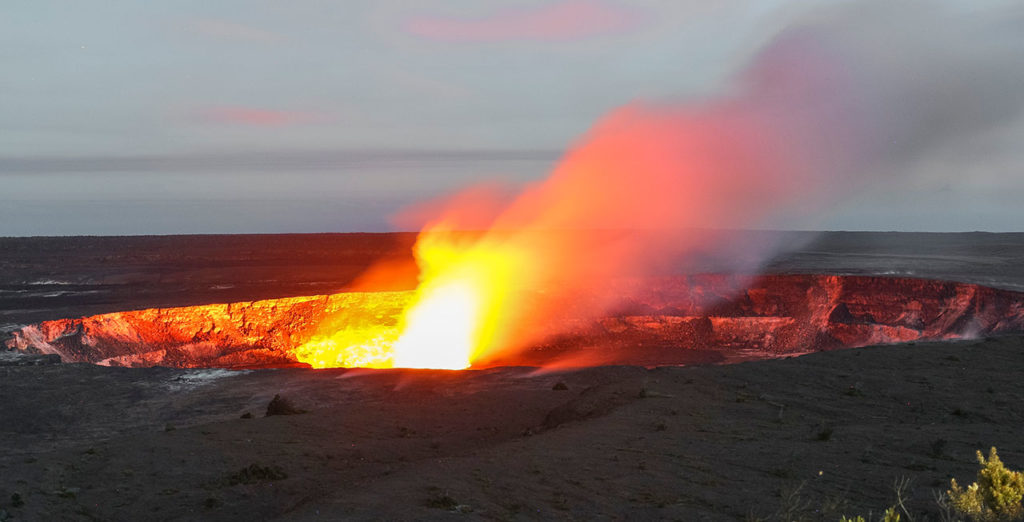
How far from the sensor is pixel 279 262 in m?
66.1

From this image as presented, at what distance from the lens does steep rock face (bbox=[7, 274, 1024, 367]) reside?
23.6 metres

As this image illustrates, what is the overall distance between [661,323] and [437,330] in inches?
366

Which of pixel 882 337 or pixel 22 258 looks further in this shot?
pixel 22 258

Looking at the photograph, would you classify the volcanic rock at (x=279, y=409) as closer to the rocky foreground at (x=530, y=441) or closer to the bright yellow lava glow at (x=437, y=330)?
the rocky foreground at (x=530, y=441)

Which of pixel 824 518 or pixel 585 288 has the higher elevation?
pixel 585 288

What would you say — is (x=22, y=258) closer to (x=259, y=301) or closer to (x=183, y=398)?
(x=259, y=301)

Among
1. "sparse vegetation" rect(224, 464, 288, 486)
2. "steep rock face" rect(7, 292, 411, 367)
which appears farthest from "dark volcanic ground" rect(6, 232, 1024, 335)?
"sparse vegetation" rect(224, 464, 288, 486)

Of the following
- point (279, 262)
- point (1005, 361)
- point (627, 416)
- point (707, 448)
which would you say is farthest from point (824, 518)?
point (279, 262)

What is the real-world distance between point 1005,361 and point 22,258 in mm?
87585

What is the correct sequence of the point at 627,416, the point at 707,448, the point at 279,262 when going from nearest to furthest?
the point at 707,448 < the point at 627,416 < the point at 279,262

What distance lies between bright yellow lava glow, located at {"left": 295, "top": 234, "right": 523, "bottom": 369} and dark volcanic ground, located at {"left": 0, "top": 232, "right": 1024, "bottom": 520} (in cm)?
560

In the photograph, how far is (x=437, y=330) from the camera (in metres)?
25.9

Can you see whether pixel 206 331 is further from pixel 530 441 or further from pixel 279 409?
pixel 530 441

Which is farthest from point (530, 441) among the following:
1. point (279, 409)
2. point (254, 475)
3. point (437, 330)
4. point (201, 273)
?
point (201, 273)
